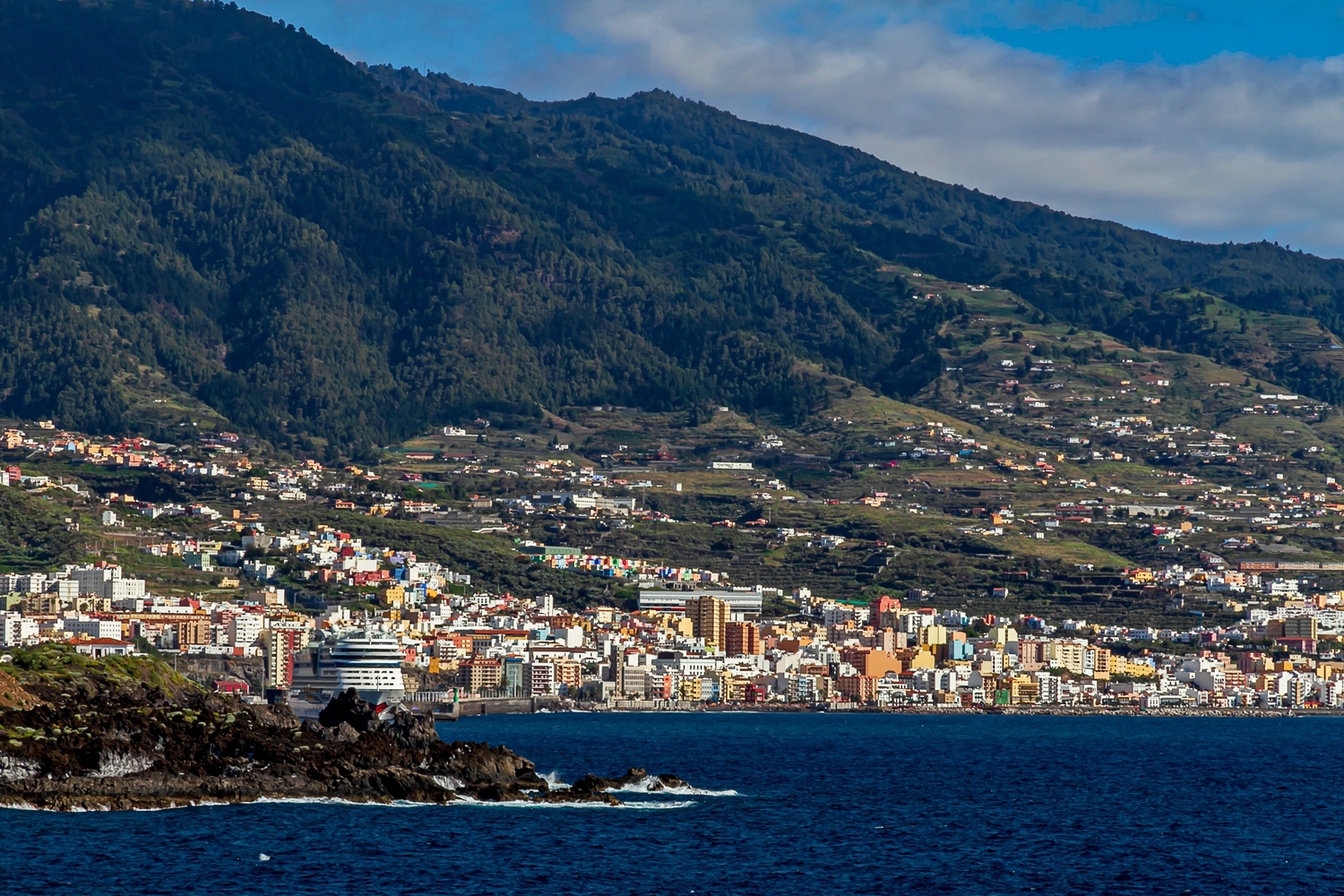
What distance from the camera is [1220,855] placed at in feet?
253

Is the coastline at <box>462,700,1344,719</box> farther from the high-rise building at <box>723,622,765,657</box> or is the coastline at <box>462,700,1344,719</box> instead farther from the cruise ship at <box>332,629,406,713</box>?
the cruise ship at <box>332,629,406,713</box>

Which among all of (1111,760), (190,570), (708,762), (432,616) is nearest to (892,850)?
(708,762)

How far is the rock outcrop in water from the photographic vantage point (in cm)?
7469

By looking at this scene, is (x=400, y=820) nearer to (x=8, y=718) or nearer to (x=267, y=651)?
(x=8, y=718)

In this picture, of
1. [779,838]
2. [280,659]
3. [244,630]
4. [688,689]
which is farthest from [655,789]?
[688,689]

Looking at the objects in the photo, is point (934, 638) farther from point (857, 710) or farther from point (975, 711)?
point (857, 710)

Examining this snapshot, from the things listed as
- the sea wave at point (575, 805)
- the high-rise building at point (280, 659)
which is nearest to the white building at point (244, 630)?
the high-rise building at point (280, 659)

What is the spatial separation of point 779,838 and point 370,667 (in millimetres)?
68688

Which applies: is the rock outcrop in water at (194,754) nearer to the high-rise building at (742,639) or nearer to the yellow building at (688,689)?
the yellow building at (688,689)

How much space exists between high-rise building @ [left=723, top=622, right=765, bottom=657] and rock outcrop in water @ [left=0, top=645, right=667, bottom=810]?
102248 millimetres

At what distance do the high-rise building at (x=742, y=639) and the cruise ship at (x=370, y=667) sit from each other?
54955 millimetres

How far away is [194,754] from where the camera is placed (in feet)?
259

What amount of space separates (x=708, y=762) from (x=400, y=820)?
1426 inches

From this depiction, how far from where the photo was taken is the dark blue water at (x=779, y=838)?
65.9 meters
